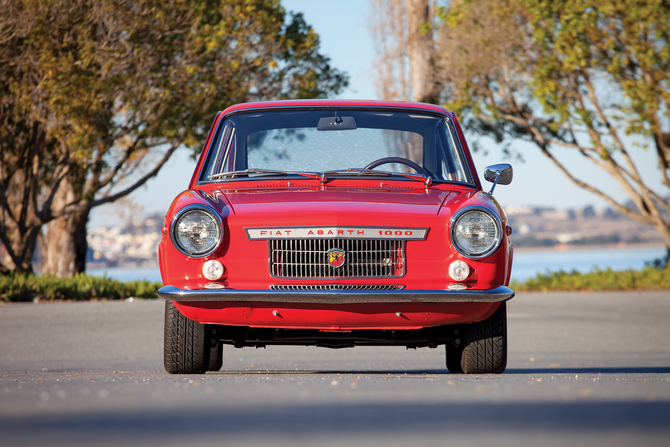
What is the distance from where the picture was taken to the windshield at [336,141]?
5406mm

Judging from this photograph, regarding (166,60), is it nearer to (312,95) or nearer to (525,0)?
(312,95)

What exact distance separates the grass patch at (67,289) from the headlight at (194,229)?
824cm

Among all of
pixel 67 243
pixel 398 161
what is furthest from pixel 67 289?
pixel 398 161

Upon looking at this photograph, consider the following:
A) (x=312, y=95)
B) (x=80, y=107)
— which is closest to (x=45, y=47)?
(x=80, y=107)

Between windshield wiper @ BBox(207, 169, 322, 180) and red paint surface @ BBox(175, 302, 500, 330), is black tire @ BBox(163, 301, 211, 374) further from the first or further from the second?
windshield wiper @ BBox(207, 169, 322, 180)

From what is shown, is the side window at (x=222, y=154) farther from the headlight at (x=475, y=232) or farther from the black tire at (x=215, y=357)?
the headlight at (x=475, y=232)

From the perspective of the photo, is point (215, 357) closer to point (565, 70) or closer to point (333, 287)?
point (333, 287)

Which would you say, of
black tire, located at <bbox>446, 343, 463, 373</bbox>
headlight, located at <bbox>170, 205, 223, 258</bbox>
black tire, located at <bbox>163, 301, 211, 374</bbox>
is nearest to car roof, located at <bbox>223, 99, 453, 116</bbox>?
headlight, located at <bbox>170, 205, 223, 258</bbox>

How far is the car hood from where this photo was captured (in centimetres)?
425

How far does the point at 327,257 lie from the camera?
424cm

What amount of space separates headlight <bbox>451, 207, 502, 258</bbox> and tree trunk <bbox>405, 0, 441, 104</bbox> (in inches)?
575

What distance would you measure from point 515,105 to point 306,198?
568 inches

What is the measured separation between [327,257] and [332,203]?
330mm

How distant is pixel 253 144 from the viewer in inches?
218
